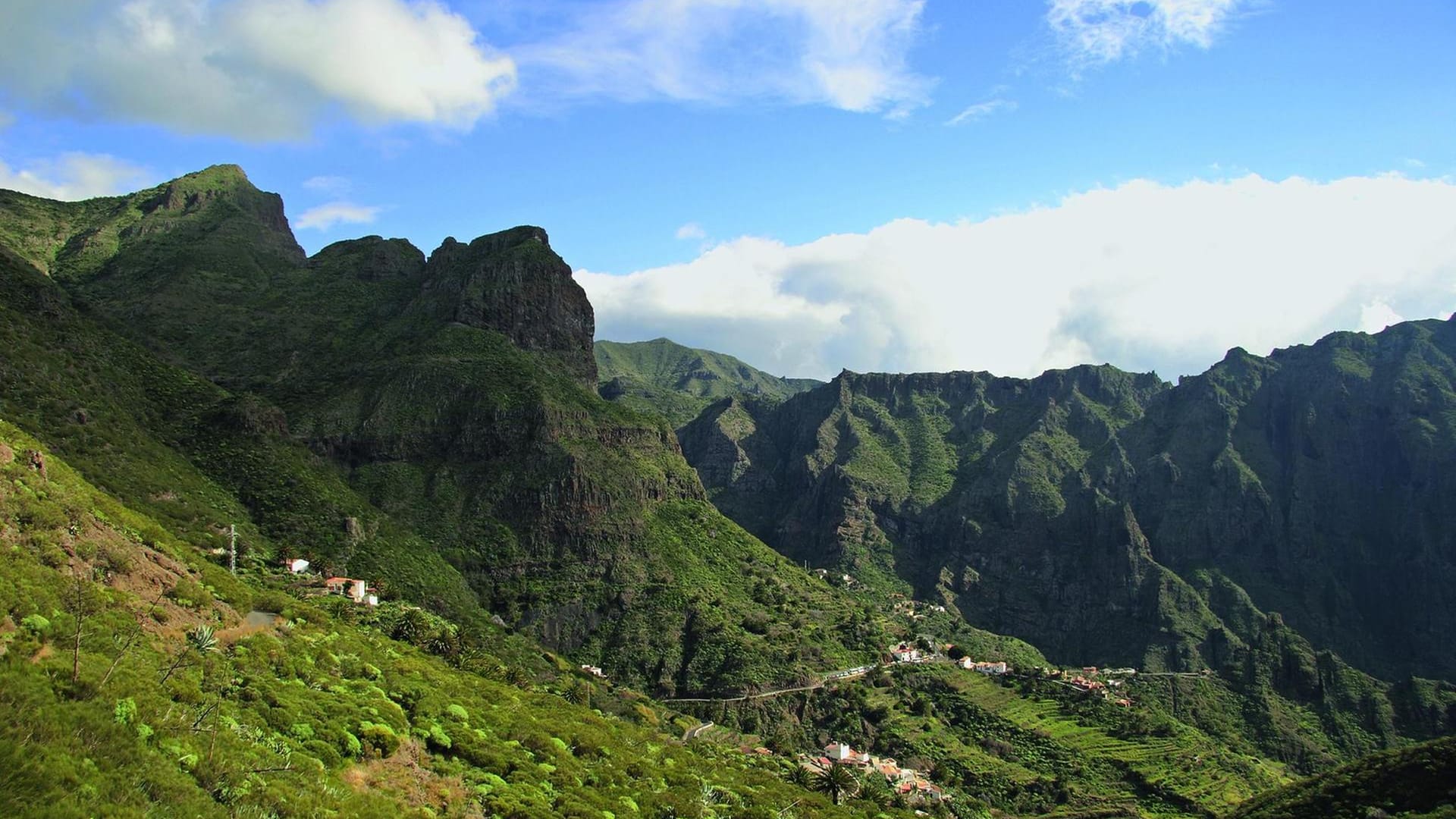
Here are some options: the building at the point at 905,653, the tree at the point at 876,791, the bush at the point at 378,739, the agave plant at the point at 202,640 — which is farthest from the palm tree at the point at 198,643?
the building at the point at 905,653

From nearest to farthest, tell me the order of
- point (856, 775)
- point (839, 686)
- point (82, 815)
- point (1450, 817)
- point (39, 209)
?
point (82, 815) → point (1450, 817) → point (856, 775) → point (839, 686) → point (39, 209)

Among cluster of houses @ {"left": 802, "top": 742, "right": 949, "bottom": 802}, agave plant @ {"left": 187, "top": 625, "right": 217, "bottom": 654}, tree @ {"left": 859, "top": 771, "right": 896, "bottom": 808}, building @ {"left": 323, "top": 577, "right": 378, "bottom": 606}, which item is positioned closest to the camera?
agave plant @ {"left": 187, "top": 625, "right": 217, "bottom": 654}

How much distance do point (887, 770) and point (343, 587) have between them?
62.2 metres

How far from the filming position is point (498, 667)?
69.9m

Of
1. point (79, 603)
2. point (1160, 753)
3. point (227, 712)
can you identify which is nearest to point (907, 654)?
point (1160, 753)

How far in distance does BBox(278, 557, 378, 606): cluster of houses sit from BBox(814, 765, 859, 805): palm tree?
3972 cm

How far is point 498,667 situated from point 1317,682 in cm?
15219

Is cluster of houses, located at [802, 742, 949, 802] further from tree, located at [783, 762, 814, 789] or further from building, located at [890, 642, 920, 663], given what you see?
building, located at [890, 642, 920, 663]

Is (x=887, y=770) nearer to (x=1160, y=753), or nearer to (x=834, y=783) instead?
(x=834, y=783)

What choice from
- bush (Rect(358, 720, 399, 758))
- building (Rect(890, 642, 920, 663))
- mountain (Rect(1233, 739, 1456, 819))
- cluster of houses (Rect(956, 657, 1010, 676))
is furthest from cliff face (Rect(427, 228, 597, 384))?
bush (Rect(358, 720, 399, 758))

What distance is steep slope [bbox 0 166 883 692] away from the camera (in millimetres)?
107000

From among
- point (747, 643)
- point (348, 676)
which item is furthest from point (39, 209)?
point (348, 676)

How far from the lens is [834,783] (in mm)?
68938

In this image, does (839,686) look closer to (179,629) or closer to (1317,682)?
(1317,682)
